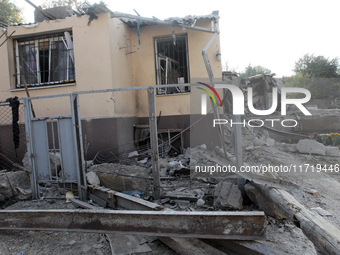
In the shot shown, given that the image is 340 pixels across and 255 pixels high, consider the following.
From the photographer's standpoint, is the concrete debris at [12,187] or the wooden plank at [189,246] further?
the concrete debris at [12,187]

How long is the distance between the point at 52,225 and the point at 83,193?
1.06 metres

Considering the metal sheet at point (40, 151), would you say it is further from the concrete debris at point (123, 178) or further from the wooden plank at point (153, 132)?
the wooden plank at point (153, 132)

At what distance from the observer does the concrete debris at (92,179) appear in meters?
4.17

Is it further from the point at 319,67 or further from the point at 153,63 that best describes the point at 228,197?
the point at 319,67

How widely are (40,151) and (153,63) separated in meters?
4.54

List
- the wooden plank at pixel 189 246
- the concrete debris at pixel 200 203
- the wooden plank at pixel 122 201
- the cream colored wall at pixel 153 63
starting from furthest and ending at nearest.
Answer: the cream colored wall at pixel 153 63 → the concrete debris at pixel 200 203 → the wooden plank at pixel 122 201 → the wooden plank at pixel 189 246

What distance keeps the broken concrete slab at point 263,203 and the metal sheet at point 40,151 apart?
3471mm

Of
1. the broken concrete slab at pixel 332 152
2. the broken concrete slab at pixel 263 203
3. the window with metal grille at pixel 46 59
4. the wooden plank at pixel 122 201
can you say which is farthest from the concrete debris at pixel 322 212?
the window with metal grille at pixel 46 59

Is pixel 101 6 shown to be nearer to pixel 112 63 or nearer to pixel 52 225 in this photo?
pixel 112 63

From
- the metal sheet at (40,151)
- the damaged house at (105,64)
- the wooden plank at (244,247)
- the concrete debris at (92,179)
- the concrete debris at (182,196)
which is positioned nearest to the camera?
the wooden plank at (244,247)

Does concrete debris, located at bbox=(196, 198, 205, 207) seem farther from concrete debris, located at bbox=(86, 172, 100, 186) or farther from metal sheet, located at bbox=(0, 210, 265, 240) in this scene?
concrete debris, located at bbox=(86, 172, 100, 186)

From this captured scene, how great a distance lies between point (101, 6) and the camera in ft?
19.5

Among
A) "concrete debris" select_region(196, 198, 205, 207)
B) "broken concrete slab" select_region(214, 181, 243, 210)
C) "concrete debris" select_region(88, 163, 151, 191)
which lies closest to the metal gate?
"concrete debris" select_region(88, 163, 151, 191)

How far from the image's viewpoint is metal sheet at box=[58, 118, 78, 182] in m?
3.91
